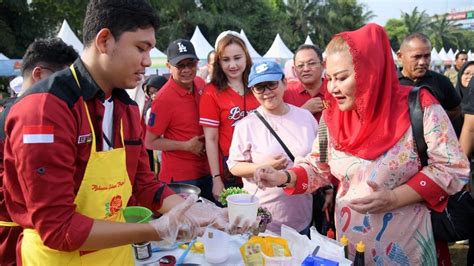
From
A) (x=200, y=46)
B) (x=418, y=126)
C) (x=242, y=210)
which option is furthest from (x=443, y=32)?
(x=242, y=210)

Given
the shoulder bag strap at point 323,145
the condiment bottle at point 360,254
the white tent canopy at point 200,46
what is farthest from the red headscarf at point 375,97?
the white tent canopy at point 200,46

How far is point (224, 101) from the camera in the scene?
285 centimetres

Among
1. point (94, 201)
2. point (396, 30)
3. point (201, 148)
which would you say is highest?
point (396, 30)

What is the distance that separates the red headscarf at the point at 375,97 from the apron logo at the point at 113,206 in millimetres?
1112

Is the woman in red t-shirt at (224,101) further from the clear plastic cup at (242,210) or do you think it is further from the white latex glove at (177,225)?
the white latex glove at (177,225)

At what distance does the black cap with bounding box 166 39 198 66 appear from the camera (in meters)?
3.10

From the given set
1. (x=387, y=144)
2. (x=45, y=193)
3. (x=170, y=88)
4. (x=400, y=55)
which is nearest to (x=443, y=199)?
(x=387, y=144)

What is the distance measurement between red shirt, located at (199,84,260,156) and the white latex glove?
151 cm

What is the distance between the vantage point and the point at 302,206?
2.46 m

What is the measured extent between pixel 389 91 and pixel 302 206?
40.7 inches

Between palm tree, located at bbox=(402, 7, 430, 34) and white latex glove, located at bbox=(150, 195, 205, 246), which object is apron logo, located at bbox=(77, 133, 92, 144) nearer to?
white latex glove, located at bbox=(150, 195, 205, 246)

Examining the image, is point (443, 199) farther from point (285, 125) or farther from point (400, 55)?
point (400, 55)

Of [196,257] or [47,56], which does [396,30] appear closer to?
[47,56]

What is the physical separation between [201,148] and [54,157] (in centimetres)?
202
